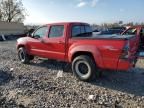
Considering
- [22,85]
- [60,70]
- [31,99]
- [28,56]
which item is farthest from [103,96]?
[28,56]

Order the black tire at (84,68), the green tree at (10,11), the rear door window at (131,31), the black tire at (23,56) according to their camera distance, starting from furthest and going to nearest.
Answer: the green tree at (10,11)
the rear door window at (131,31)
the black tire at (23,56)
the black tire at (84,68)

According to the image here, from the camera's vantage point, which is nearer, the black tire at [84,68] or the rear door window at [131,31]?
the black tire at [84,68]

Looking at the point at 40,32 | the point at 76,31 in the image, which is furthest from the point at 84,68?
the point at 40,32

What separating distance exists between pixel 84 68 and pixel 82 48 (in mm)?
729

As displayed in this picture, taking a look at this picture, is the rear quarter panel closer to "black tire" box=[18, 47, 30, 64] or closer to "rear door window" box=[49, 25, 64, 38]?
"rear door window" box=[49, 25, 64, 38]

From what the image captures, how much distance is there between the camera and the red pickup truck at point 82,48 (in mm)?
6172

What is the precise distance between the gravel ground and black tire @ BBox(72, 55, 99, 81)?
22 centimetres

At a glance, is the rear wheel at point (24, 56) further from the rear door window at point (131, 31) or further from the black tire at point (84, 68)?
the rear door window at point (131, 31)

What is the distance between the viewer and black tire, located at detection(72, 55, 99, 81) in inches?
269

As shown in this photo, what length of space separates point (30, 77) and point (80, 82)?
180cm

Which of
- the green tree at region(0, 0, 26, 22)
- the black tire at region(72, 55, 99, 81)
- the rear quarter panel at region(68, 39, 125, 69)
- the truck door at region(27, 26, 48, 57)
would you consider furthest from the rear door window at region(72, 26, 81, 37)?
the green tree at region(0, 0, 26, 22)

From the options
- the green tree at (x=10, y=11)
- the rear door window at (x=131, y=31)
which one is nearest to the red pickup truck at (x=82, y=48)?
the rear door window at (x=131, y=31)

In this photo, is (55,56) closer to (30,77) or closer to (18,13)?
(30,77)

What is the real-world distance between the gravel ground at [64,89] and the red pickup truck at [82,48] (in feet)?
1.97
